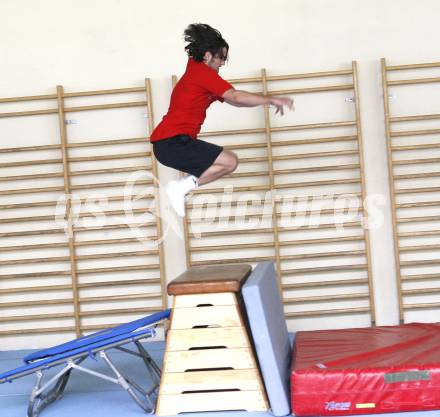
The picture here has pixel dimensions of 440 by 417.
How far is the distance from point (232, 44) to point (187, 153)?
1.96m

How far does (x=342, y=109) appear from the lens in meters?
5.77

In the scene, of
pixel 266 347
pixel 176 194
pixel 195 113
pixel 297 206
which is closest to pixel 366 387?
pixel 266 347

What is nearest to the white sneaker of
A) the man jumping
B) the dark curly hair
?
the man jumping

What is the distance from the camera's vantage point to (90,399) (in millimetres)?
4109

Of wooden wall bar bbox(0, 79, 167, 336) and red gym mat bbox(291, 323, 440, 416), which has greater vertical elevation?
wooden wall bar bbox(0, 79, 167, 336)

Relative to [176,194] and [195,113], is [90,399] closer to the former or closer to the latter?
[176,194]

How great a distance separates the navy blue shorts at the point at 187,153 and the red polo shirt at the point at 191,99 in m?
0.04

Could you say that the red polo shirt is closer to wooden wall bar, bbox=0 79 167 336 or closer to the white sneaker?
the white sneaker

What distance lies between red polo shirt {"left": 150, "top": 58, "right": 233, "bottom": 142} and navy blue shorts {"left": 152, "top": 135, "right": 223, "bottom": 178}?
1.4 inches

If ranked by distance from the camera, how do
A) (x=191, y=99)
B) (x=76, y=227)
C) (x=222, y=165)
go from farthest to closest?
(x=76, y=227), (x=222, y=165), (x=191, y=99)

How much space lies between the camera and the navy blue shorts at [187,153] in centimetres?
414

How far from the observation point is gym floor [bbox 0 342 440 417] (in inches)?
149

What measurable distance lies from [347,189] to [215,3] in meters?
1.78

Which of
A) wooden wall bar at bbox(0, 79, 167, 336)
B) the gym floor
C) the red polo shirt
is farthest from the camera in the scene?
wooden wall bar at bbox(0, 79, 167, 336)
